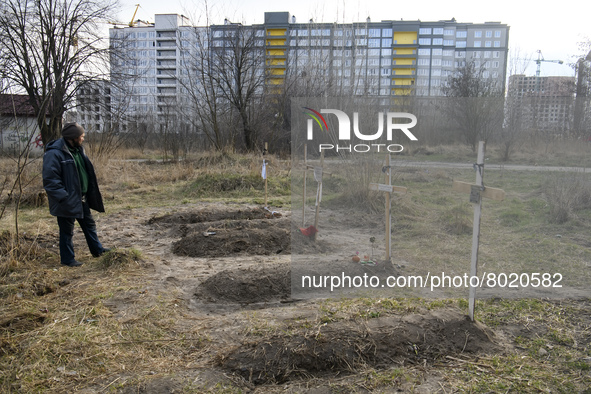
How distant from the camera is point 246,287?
4.35 meters

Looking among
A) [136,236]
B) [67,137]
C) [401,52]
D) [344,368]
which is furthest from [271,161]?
[401,52]

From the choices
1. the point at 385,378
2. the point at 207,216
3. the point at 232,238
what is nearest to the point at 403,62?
the point at 207,216

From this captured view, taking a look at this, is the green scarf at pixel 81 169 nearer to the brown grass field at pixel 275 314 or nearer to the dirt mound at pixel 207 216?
the brown grass field at pixel 275 314

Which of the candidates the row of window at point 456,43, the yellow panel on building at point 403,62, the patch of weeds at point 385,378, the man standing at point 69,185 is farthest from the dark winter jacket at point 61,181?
the row of window at point 456,43

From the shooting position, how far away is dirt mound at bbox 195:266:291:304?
13.9 ft

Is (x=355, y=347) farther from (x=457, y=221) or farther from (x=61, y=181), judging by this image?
(x=457, y=221)

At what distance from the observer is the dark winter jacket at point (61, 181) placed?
4.84m

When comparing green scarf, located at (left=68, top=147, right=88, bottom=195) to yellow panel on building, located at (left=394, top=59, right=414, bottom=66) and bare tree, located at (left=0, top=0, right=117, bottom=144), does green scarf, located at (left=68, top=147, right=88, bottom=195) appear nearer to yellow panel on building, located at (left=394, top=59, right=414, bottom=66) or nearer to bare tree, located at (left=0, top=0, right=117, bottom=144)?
bare tree, located at (left=0, top=0, right=117, bottom=144)

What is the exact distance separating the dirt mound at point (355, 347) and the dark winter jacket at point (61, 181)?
10.1ft

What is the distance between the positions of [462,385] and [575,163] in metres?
10.2

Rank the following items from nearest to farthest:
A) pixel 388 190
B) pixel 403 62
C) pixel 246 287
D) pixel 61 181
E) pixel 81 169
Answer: pixel 246 287 < pixel 388 190 < pixel 61 181 < pixel 81 169 < pixel 403 62

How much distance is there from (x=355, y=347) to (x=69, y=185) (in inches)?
151

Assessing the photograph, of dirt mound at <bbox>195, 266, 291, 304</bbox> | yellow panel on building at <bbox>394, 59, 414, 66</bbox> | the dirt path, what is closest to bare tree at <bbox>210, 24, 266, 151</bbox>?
the dirt path

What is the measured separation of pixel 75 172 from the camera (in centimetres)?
503
